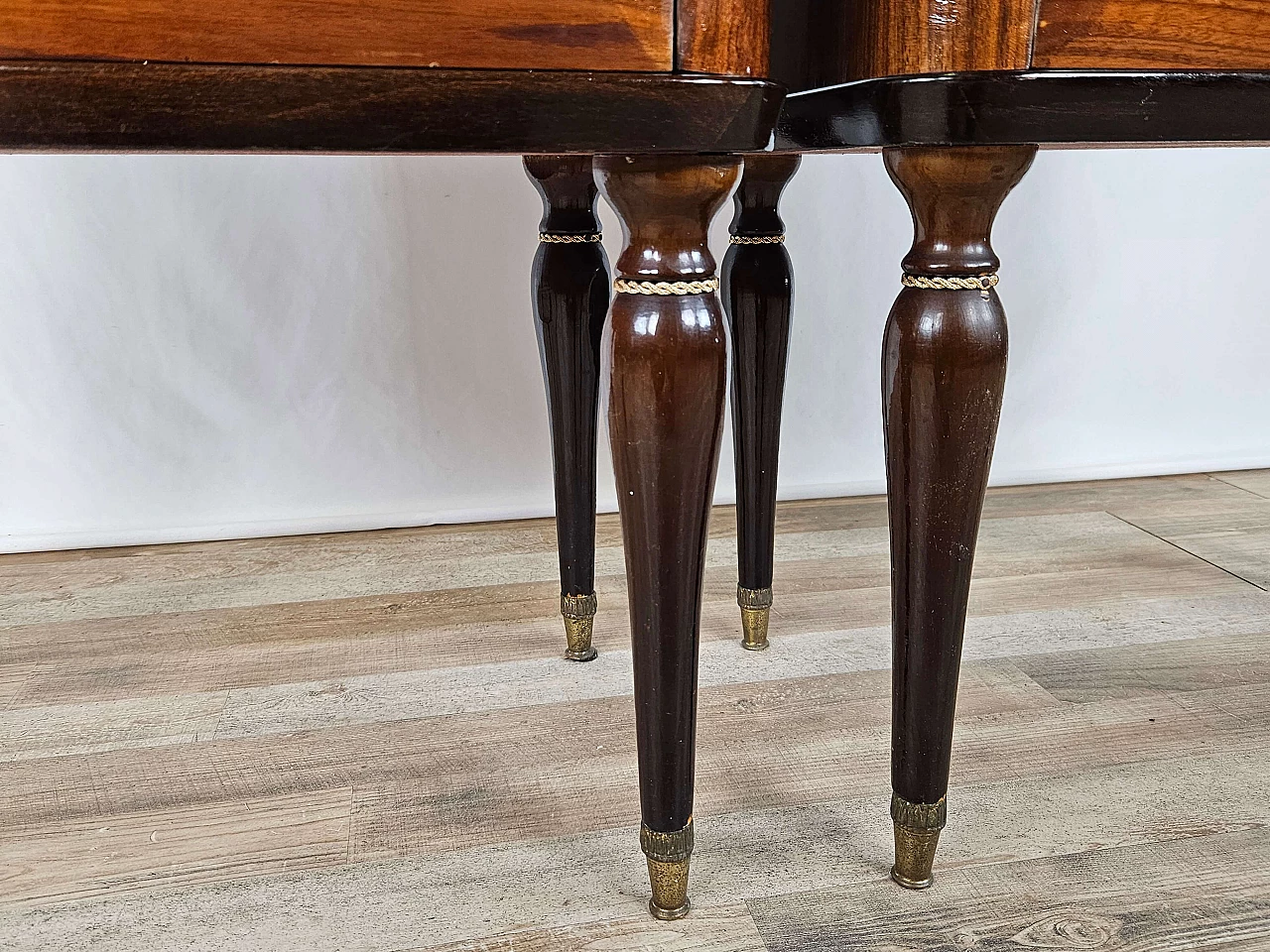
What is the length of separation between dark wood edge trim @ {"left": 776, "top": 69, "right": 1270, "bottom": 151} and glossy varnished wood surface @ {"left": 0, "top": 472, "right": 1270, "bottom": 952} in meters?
0.49

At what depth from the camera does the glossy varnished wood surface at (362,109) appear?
50cm

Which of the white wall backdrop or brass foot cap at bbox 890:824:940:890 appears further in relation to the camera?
the white wall backdrop

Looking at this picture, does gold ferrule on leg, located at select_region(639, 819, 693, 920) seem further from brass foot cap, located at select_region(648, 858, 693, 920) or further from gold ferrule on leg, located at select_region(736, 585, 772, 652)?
gold ferrule on leg, located at select_region(736, 585, 772, 652)

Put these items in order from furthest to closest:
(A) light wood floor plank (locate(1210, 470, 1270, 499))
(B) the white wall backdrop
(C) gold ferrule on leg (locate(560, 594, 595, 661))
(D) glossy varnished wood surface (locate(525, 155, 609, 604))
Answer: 1. (A) light wood floor plank (locate(1210, 470, 1270, 499))
2. (B) the white wall backdrop
3. (C) gold ferrule on leg (locate(560, 594, 595, 661))
4. (D) glossy varnished wood surface (locate(525, 155, 609, 604))

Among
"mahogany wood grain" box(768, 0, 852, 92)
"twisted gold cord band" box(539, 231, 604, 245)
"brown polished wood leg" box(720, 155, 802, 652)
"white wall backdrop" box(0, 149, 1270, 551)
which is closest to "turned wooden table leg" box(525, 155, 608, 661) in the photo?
"twisted gold cord band" box(539, 231, 604, 245)

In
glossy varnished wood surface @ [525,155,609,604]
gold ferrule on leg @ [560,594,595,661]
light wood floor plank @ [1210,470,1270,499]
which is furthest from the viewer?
light wood floor plank @ [1210,470,1270,499]

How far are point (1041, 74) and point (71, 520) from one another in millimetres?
1405

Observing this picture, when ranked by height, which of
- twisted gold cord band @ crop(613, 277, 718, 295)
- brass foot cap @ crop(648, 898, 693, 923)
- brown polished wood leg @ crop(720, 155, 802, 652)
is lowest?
brass foot cap @ crop(648, 898, 693, 923)

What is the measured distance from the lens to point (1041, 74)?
56cm

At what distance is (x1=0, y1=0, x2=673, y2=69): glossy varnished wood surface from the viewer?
0.49 m

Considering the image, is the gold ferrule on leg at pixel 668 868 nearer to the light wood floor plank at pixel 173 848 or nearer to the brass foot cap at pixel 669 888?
the brass foot cap at pixel 669 888

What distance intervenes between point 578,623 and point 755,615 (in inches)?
7.2

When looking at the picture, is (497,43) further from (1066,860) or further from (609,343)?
(1066,860)

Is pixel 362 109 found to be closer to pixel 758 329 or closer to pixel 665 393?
pixel 665 393
